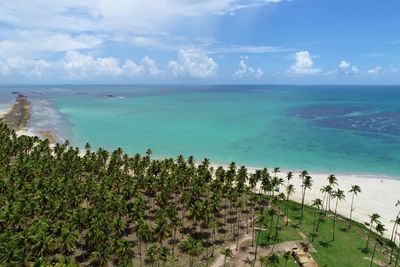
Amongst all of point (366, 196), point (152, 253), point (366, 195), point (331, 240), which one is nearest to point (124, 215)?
point (152, 253)

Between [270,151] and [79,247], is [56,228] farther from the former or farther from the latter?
[270,151]

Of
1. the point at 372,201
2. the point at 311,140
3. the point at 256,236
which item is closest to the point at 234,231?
the point at 256,236

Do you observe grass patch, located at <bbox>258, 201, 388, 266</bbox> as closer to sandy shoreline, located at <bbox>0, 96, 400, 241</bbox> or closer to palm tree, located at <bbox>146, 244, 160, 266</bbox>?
sandy shoreline, located at <bbox>0, 96, 400, 241</bbox>

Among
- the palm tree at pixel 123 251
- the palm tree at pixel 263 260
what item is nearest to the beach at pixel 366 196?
the palm tree at pixel 263 260

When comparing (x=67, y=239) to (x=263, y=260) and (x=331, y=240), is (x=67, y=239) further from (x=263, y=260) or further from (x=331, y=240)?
(x=331, y=240)

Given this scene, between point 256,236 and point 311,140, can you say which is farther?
point 311,140
